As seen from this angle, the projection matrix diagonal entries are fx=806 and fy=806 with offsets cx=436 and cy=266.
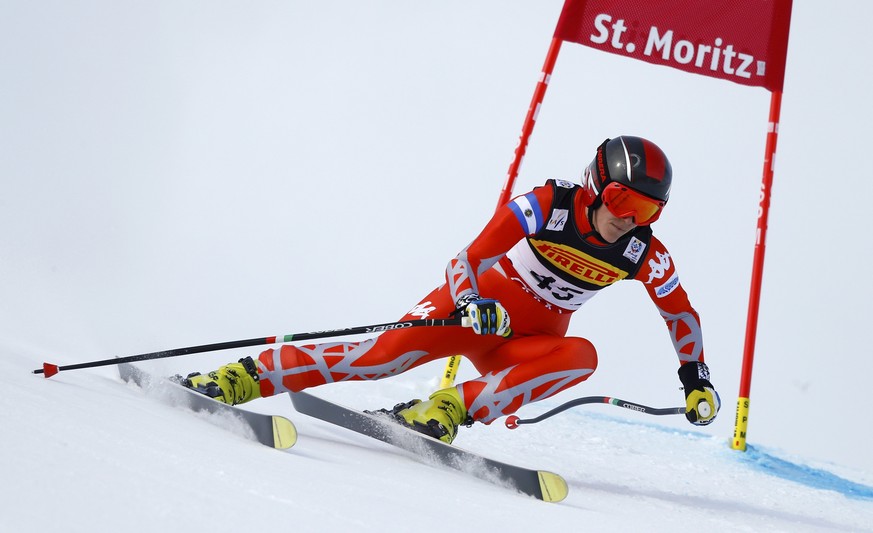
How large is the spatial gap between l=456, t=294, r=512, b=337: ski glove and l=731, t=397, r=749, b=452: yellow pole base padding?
5.93 feet

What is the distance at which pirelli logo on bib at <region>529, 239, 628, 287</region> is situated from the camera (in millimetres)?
A: 2559

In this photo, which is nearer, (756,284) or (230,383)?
(230,383)

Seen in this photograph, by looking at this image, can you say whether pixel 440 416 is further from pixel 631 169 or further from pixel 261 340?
pixel 631 169

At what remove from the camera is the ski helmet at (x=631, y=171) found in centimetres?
237

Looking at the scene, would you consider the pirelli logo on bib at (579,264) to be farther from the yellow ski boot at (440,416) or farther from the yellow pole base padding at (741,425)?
the yellow pole base padding at (741,425)

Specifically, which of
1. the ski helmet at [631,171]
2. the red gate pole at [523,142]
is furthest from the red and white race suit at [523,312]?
the red gate pole at [523,142]

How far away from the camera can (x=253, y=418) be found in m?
1.96

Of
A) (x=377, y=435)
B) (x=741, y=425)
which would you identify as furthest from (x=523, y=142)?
(x=377, y=435)

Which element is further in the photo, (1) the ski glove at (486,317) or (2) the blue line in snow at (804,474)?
(2) the blue line in snow at (804,474)

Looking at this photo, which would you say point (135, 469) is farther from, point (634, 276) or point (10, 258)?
point (10, 258)

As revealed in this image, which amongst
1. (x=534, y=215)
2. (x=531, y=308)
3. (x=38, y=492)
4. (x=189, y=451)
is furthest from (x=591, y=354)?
(x=38, y=492)

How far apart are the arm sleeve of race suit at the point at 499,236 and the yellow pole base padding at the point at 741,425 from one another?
1.71 m

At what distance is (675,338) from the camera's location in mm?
2750

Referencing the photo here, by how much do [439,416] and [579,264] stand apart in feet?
2.17
